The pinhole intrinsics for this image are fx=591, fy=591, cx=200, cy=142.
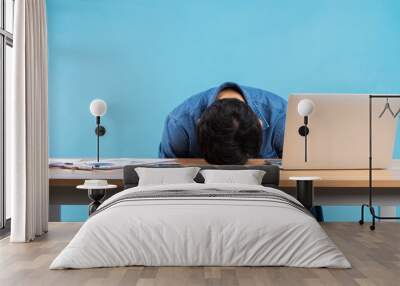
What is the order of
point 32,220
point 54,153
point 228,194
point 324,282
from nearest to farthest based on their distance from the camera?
1. point 324,282
2. point 228,194
3. point 32,220
4. point 54,153

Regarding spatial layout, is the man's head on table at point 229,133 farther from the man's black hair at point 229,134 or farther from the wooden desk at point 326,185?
the wooden desk at point 326,185

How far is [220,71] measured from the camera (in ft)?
22.8

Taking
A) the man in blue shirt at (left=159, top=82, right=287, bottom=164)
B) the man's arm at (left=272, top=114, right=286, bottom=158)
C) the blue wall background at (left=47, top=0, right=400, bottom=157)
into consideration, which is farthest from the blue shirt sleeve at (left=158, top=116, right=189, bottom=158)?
the man's arm at (left=272, top=114, right=286, bottom=158)

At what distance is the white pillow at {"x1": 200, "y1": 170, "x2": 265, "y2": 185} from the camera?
5.74 metres

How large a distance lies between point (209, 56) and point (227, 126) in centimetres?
98

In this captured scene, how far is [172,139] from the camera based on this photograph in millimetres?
6898

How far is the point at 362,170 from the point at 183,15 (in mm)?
2730

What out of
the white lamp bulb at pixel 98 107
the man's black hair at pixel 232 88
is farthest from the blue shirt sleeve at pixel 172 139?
the white lamp bulb at pixel 98 107

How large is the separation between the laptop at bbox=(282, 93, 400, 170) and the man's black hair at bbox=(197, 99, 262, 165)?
63 cm

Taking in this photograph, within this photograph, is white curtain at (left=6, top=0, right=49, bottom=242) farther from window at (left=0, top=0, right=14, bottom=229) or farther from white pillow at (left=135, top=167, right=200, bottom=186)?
white pillow at (left=135, top=167, right=200, bottom=186)

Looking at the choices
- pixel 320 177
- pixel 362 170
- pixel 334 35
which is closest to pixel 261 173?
pixel 320 177

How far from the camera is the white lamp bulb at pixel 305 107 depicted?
5.88m

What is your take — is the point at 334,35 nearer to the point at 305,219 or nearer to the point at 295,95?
the point at 295,95

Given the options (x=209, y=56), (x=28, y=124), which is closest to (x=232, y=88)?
(x=209, y=56)
